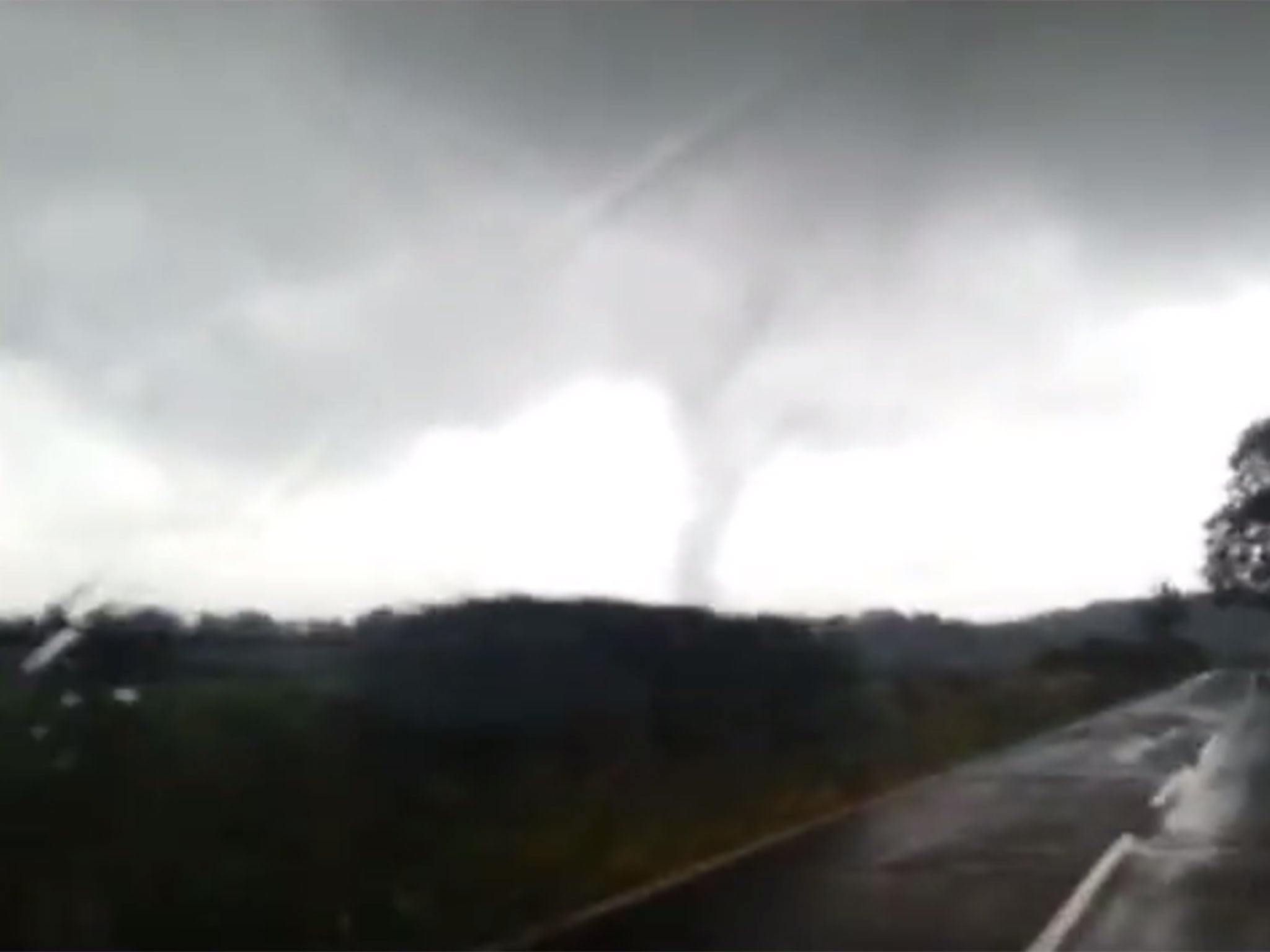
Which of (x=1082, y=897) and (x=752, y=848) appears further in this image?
(x=752, y=848)

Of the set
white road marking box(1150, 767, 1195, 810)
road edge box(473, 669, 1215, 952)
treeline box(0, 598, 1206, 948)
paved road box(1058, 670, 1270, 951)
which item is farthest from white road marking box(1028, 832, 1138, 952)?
white road marking box(1150, 767, 1195, 810)

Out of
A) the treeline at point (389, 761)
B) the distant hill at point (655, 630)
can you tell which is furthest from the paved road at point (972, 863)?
the distant hill at point (655, 630)

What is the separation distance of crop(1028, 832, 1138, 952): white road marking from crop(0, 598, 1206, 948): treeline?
123cm

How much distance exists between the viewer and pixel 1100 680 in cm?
1527

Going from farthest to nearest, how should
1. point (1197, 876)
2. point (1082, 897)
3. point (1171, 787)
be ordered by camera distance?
1. point (1171, 787)
2. point (1197, 876)
3. point (1082, 897)

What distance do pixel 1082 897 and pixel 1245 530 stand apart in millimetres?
2224

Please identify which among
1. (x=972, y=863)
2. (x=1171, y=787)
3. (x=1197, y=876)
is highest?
(x=1171, y=787)

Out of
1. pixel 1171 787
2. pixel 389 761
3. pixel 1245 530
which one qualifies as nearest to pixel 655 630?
pixel 389 761

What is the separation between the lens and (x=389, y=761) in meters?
10.4

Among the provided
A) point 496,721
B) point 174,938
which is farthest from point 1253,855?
point 174,938

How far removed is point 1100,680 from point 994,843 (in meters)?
2.17

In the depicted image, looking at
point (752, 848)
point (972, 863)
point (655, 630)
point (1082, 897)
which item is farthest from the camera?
point (752, 848)

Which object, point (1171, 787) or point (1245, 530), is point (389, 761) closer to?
point (1245, 530)

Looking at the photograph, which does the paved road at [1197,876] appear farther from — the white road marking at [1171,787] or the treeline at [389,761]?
the treeline at [389,761]
